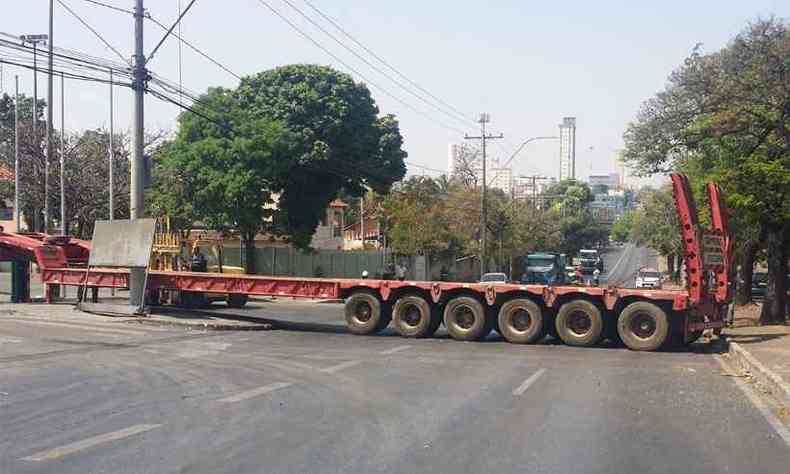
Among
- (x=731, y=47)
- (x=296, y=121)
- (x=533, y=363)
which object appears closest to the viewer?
(x=533, y=363)

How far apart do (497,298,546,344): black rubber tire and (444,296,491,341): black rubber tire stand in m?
0.42

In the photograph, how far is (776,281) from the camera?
83.6 ft

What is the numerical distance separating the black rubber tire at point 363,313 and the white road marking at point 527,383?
7.18 meters

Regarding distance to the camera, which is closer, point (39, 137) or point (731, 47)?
point (731, 47)

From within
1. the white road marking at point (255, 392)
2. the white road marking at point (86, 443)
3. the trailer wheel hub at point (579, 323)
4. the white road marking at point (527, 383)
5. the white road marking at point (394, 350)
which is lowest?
the white road marking at point (394, 350)

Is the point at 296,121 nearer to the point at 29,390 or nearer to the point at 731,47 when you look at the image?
the point at 731,47

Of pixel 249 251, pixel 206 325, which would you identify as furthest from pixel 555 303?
pixel 249 251

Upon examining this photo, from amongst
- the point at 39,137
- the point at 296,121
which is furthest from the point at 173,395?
the point at 39,137

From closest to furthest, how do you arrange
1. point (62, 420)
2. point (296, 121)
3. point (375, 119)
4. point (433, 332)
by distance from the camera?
point (62, 420) → point (433, 332) → point (296, 121) → point (375, 119)

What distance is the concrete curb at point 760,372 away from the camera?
1265 centimetres

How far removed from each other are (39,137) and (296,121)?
15.3m

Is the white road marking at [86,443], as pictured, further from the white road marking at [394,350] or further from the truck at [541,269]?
the truck at [541,269]

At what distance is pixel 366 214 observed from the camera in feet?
241

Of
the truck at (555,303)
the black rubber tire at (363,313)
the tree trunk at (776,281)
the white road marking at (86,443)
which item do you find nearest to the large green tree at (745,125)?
the tree trunk at (776,281)
